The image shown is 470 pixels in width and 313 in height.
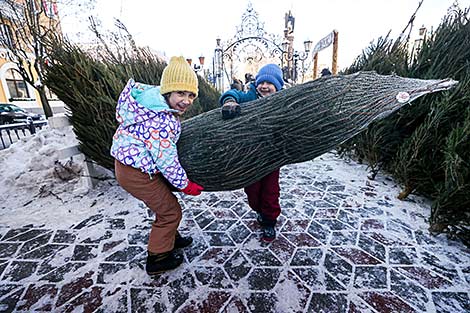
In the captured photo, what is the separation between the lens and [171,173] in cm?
155

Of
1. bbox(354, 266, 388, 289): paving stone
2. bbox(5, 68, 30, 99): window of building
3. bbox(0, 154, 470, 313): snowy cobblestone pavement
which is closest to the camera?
bbox(0, 154, 470, 313): snowy cobblestone pavement

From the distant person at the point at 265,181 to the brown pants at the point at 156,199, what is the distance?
80 centimetres

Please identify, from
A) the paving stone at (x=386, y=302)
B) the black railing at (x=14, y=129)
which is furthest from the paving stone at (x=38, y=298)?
the black railing at (x=14, y=129)

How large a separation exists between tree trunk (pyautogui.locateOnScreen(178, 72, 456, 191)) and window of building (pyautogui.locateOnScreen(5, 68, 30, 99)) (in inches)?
910

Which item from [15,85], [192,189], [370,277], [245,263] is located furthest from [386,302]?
[15,85]

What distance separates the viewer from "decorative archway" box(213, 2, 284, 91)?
12742mm

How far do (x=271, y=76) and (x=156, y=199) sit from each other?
4.46 feet

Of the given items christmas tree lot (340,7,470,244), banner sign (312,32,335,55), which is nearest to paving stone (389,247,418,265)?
christmas tree lot (340,7,470,244)

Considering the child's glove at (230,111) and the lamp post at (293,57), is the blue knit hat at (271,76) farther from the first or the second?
the lamp post at (293,57)

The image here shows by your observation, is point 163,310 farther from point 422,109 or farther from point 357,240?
point 422,109

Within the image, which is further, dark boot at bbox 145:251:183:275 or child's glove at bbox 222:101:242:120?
dark boot at bbox 145:251:183:275

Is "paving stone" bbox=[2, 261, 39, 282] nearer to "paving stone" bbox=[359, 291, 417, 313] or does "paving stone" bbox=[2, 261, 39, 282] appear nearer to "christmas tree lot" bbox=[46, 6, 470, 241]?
"christmas tree lot" bbox=[46, 6, 470, 241]

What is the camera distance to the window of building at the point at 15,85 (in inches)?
685

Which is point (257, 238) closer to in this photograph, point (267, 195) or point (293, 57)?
point (267, 195)
